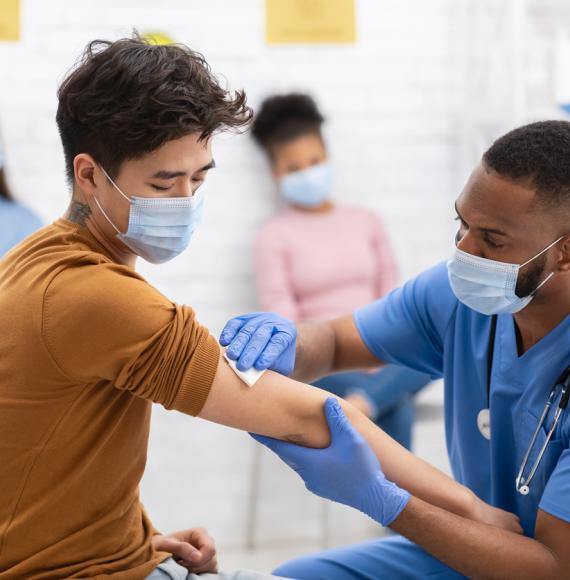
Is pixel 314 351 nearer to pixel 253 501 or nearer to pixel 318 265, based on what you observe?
pixel 318 265

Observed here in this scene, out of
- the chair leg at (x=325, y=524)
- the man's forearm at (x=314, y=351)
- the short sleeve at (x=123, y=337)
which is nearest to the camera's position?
the short sleeve at (x=123, y=337)

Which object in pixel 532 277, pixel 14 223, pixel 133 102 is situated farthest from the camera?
pixel 14 223

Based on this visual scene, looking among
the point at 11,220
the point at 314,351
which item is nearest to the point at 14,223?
the point at 11,220

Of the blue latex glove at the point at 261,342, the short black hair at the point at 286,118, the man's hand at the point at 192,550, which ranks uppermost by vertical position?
the short black hair at the point at 286,118

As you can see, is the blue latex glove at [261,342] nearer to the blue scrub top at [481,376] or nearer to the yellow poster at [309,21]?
the blue scrub top at [481,376]

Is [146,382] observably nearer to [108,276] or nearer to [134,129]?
[108,276]

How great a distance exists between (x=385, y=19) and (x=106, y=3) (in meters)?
0.95

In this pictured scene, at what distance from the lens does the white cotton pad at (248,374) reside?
132 centimetres

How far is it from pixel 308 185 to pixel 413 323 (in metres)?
1.24

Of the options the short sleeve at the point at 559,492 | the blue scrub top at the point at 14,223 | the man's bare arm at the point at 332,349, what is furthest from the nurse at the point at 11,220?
the short sleeve at the point at 559,492

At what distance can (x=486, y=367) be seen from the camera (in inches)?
65.4

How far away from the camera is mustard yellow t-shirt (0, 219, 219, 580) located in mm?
1207

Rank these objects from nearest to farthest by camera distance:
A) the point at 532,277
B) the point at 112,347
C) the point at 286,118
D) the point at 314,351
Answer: the point at 112,347 < the point at 532,277 < the point at 314,351 < the point at 286,118

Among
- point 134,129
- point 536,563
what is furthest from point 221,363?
point 536,563
